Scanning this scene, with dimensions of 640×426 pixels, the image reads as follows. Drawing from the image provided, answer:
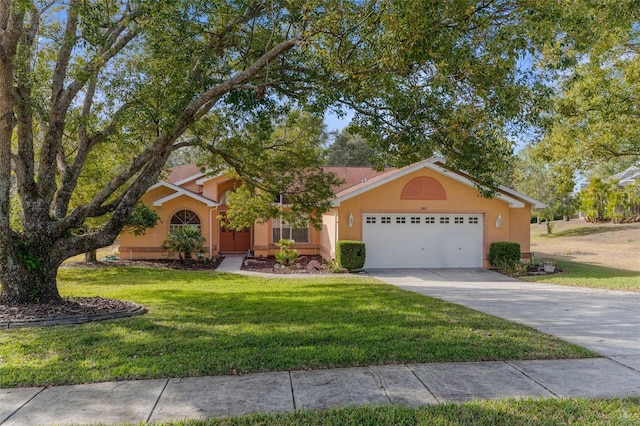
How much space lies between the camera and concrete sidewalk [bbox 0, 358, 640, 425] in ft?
13.2

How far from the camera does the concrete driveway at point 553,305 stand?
6629 millimetres

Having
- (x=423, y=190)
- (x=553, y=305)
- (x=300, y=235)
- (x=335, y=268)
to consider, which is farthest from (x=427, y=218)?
(x=553, y=305)

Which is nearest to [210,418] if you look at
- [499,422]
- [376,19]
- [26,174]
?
[499,422]

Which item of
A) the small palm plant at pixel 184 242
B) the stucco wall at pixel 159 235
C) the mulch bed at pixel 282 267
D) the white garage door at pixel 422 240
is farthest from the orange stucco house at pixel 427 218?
the stucco wall at pixel 159 235

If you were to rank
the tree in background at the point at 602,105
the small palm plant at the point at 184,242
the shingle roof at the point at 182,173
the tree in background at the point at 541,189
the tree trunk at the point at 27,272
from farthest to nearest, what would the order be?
1. the tree in background at the point at 541,189
2. the shingle roof at the point at 182,173
3. the small palm plant at the point at 184,242
4. the tree in background at the point at 602,105
5. the tree trunk at the point at 27,272

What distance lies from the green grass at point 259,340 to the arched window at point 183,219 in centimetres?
1064

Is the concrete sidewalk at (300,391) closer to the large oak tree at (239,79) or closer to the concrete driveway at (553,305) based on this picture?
the concrete driveway at (553,305)

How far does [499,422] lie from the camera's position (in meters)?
3.80

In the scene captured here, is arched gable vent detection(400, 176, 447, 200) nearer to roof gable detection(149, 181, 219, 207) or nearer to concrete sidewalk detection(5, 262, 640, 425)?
roof gable detection(149, 181, 219, 207)

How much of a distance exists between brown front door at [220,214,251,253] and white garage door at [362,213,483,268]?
28.0 feet

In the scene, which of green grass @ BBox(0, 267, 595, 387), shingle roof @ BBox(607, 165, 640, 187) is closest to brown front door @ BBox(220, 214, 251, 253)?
green grass @ BBox(0, 267, 595, 387)

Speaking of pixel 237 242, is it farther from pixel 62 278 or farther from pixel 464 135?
pixel 464 135

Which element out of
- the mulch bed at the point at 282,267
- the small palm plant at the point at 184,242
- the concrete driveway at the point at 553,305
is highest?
the small palm plant at the point at 184,242

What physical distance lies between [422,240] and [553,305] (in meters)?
8.21
